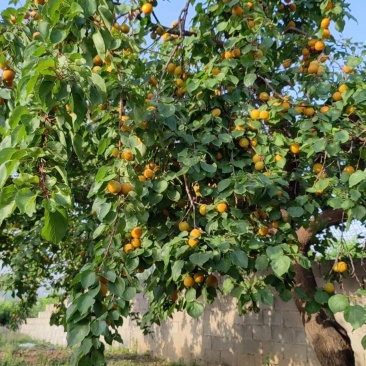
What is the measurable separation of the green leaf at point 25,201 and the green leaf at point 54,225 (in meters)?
0.05

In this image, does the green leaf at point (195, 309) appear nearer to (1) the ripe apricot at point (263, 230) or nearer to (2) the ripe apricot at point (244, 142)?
(1) the ripe apricot at point (263, 230)

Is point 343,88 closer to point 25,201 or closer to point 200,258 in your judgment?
point 200,258

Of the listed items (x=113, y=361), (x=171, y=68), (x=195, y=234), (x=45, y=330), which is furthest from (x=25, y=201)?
(x=45, y=330)

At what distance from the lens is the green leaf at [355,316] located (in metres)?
1.52

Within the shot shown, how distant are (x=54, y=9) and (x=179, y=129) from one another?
34.5 inches

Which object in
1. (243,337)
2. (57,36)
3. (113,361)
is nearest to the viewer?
(57,36)

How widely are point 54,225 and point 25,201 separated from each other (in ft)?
0.32

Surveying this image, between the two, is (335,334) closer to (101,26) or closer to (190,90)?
(190,90)

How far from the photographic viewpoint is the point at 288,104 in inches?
86.4

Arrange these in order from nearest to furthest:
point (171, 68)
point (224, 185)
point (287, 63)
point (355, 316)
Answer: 1. point (355, 316)
2. point (224, 185)
3. point (171, 68)
4. point (287, 63)

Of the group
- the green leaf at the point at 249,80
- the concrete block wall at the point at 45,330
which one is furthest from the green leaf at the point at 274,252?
the concrete block wall at the point at 45,330

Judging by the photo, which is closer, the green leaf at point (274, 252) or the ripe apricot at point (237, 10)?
the green leaf at point (274, 252)

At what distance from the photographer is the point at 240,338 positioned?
179 inches

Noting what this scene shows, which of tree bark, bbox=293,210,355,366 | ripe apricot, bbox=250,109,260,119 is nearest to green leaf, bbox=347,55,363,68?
ripe apricot, bbox=250,109,260,119
